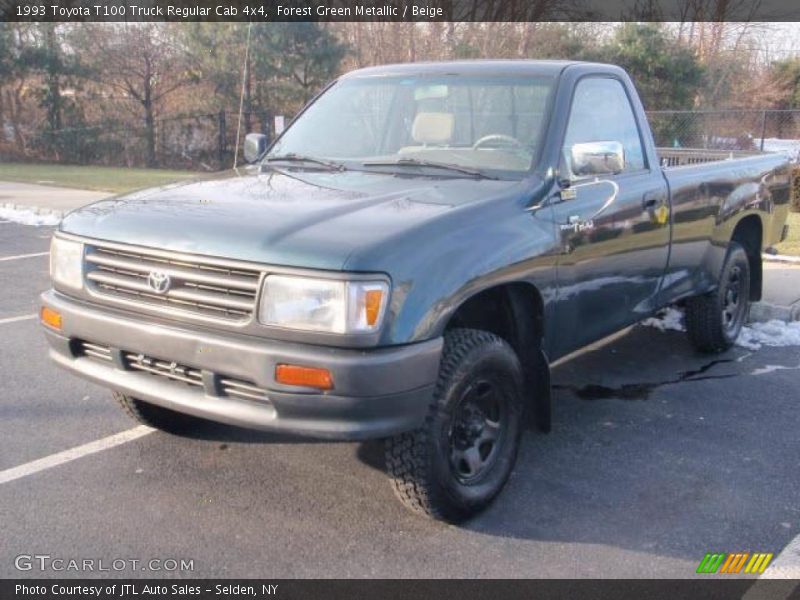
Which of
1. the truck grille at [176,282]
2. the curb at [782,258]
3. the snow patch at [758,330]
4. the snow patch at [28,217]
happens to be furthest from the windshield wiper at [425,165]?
the snow patch at [28,217]

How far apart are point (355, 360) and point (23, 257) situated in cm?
770

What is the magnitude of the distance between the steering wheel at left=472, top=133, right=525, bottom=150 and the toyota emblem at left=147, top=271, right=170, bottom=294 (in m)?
1.73

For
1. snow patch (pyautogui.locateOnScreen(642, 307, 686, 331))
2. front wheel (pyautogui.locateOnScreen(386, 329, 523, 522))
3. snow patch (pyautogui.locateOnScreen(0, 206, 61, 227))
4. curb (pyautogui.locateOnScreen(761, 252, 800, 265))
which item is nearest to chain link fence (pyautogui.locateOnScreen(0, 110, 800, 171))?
snow patch (pyautogui.locateOnScreen(0, 206, 61, 227))

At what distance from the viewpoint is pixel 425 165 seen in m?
4.07

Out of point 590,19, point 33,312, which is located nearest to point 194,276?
point 33,312

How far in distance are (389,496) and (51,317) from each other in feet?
5.64

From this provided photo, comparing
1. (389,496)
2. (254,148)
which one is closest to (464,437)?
(389,496)

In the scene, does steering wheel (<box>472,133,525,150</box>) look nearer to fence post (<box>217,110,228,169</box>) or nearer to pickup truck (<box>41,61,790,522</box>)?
pickup truck (<box>41,61,790,522</box>)

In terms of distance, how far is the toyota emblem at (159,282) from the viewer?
320cm

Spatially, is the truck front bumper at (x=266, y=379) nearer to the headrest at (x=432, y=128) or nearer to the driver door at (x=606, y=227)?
the driver door at (x=606, y=227)

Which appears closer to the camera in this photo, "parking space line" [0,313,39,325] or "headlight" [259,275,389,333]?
"headlight" [259,275,389,333]

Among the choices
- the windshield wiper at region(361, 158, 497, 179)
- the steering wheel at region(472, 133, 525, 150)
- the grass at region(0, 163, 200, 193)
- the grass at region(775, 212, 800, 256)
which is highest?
the steering wheel at region(472, 133, 525, 150)

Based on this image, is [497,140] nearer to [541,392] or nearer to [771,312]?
[541,392]

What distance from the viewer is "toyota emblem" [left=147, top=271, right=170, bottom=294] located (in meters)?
3.20
